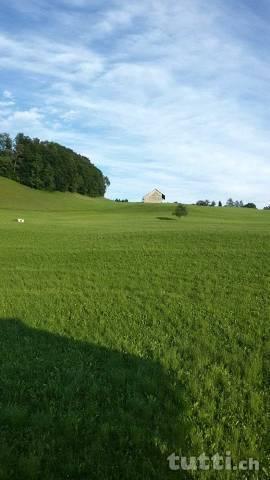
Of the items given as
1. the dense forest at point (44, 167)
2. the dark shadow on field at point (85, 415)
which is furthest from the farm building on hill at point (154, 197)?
the dark shadow on field at point (85, 415)

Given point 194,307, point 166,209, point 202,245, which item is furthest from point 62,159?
point 194,307

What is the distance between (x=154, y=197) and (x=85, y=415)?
7468 inches

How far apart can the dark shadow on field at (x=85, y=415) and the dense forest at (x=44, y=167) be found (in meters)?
145

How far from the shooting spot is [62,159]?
534 ft

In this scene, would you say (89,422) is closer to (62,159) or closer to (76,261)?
(76,261)

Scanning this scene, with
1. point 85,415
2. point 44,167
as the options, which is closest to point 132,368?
point 85,415

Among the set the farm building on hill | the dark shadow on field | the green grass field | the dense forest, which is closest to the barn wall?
the farm building on hill

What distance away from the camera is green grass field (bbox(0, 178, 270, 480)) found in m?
6.53

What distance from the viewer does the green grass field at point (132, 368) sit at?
6527 millimetres

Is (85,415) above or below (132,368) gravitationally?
below

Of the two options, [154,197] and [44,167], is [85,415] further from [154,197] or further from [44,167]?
[154,197]

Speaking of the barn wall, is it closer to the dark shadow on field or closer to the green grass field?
the green grass field

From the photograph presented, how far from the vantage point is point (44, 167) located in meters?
156

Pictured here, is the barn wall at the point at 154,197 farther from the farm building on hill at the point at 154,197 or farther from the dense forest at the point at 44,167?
the dense forest at the point at 44,167
